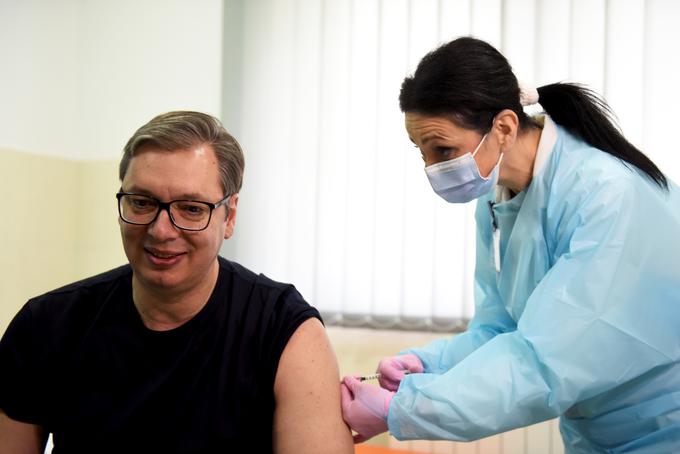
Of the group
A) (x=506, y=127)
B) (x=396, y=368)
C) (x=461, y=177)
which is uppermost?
(x=506, y=127)

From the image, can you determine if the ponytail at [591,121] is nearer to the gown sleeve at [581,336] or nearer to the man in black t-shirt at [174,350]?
the gown sleeve at [581,336]

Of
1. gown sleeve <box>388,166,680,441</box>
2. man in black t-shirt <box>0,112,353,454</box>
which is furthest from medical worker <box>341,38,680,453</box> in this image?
man in black t-shirt <box>0,112,353,454</box>

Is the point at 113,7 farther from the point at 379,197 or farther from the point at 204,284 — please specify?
the point at 204,284

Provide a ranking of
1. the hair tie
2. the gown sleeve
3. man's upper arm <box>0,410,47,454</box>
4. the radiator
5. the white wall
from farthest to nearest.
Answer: the white wall, the radiator, the hair tie, man's upper arm <box>0,410,47,454</box>, the gown sleeve

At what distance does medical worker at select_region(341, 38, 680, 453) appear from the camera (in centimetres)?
110

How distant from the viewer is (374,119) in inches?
101

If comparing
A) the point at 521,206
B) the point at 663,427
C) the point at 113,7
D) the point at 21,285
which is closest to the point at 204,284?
the point at 521,206

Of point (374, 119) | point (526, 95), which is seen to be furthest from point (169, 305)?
point (374, 119)

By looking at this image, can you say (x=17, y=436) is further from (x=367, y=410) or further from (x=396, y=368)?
(x=396, y=368)

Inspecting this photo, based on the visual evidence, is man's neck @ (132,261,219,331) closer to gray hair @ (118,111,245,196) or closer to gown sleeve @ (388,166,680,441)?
gray hair @ (118,111,245,196)

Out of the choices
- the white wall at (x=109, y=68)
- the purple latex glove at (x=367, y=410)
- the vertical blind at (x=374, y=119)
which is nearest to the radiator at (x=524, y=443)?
the vertical blind at (x=374, y=119)

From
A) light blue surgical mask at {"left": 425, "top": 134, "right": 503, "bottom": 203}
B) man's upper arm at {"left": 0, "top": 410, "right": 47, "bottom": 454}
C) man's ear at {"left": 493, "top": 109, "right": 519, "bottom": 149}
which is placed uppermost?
man's ear at {"left": 493, "top": 109, "right": 519, "bottom": 149}

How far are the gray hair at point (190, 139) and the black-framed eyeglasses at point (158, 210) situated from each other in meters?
0.06

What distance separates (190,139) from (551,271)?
75cm
